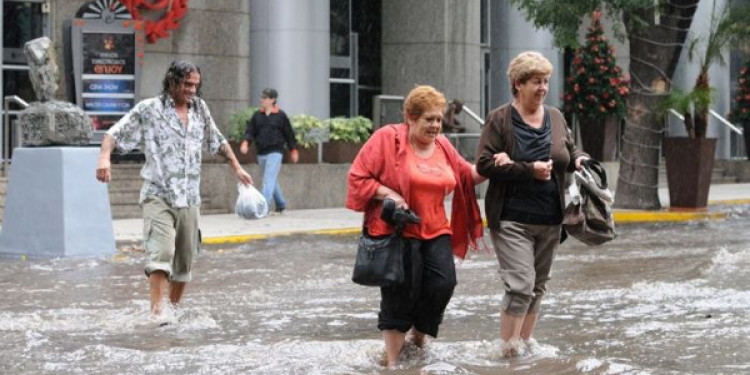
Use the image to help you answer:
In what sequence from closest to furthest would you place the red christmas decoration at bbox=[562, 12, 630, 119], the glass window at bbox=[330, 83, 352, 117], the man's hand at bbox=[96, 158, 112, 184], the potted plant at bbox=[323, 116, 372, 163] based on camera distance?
the man's hand at bbox=[96, 158, 112, 184]
the potted plant at bbox=[323, 116, 372, 163]
the red christmas decoration at bbox=[562, 12, 630, 119]
the glass window at bbox=[330, 83, 352, 117]

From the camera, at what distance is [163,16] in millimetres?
26516

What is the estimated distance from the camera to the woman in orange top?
8.95m

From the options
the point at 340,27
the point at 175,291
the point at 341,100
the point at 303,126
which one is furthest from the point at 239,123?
the point at 175,291

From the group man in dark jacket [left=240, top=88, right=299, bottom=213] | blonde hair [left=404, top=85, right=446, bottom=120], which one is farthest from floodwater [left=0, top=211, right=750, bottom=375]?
man in dark jacket [left=240, top=88, right=299, bottom=213]

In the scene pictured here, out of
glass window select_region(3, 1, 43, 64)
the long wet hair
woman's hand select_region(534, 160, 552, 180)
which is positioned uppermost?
glass window select_region(3, 1, 43, 64)

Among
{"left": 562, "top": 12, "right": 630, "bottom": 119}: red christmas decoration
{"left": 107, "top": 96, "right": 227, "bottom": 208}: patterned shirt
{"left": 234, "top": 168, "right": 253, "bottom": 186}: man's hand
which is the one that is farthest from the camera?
{"left": 562, "top": 12, "right": 630, "bottom": 119}: red christmas decoration

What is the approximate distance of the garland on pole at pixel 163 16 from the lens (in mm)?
25859

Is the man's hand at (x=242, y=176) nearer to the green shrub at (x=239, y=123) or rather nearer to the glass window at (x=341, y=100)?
the green shrub at (x=239, y=123)

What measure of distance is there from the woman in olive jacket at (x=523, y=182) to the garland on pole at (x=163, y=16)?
674 inches

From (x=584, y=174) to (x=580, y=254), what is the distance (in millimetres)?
7996

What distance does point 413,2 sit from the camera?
3195 cm

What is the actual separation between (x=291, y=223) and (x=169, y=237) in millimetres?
11043

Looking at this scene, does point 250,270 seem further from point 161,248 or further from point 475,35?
point 475,35

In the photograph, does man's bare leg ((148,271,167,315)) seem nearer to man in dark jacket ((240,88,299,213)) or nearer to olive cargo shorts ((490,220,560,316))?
olive cargo shorts ((490,220,560,316))
